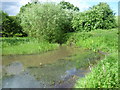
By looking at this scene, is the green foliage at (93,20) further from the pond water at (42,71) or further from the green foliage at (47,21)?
the pond water at (42,71)

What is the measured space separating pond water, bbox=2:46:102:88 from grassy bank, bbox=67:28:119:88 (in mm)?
736

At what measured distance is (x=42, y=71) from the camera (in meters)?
7.32

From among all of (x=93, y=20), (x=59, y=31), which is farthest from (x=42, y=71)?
(x=93, y=20)

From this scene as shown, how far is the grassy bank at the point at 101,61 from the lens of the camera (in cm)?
485

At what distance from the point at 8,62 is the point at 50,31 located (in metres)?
5.46

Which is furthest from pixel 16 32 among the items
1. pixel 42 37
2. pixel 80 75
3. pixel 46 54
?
pixel 80 75

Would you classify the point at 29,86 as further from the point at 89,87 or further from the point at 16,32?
the point at 16,32

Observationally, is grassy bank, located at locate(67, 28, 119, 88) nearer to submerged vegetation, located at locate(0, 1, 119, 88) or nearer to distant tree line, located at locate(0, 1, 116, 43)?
submerged vegetation, located at locate(0, 1, 119, 88)

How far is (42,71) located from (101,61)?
2335 millimetres

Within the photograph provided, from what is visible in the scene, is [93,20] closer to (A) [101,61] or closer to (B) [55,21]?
(B) [55,21]

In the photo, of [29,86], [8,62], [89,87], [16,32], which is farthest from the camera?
[16,32]

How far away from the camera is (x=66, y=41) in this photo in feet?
47.8

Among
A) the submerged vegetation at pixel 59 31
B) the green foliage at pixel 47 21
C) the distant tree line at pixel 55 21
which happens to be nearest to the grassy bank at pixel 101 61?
the submerged vegetation at pixel 59 31

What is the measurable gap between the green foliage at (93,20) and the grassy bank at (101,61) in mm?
2057
